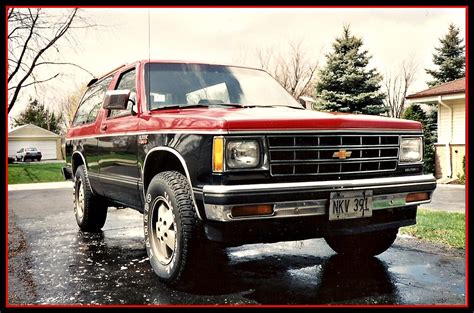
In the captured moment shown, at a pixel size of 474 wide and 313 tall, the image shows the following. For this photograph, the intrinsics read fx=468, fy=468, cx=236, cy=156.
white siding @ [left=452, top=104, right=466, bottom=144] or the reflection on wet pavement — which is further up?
white siding @ [left=452, top=104, right=466, bottom=144]

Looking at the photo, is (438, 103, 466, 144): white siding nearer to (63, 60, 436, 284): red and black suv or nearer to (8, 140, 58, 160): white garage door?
(63, 60, 436, 284): red and black suv

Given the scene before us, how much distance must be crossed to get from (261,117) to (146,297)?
1.54 meters

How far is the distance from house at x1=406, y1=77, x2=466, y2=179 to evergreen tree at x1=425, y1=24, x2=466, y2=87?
529 cm

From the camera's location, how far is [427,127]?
18.7 m

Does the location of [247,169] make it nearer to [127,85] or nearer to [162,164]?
[162,164]

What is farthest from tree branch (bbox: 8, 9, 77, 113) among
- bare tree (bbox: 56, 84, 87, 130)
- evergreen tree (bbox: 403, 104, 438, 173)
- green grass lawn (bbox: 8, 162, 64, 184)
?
evergreen tree (bbox: 403, 104, 438, 173)

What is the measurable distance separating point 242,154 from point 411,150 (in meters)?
1.60

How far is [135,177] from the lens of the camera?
4.32 metres

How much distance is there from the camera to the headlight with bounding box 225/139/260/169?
10.3 ft

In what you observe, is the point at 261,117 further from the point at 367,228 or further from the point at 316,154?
the point at 367,228

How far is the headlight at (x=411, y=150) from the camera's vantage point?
12.6 ft

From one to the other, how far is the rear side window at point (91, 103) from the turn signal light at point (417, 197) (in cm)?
366

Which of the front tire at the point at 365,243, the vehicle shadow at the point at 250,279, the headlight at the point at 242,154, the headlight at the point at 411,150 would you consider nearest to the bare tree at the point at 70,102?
the vehicle shadow at the point at 250,279

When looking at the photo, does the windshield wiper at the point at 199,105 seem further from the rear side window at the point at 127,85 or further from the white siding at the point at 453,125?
the white siding at the point at 453,125
